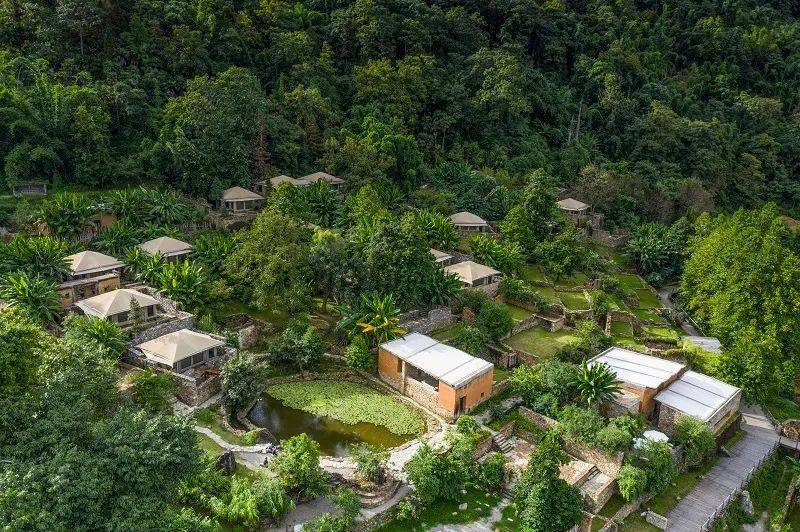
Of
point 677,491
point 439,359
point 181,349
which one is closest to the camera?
point 677,491

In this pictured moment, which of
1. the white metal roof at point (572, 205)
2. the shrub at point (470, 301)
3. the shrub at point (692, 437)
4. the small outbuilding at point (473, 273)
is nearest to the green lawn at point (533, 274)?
the small outbuilding at point (473, 273)

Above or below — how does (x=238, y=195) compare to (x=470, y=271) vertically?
above

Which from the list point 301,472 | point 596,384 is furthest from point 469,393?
point 301,472

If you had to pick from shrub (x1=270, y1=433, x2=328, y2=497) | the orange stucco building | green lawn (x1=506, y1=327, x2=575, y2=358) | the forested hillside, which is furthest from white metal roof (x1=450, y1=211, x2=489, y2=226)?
shrub (x1=270, y1=433, x2=328, y2=497)

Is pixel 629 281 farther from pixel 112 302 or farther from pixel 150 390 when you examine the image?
pixel 112 302

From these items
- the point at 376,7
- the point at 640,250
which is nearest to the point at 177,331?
the point at 640,250

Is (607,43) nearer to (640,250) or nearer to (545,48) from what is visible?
(545,48)

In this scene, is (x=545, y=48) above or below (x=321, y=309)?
above

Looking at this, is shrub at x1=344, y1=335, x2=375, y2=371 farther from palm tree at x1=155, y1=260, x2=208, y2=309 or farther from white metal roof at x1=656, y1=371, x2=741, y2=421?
white metal roof at x1=656, y1=371, x2=741, y2=421

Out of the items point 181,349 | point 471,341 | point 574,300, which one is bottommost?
point 574,300
